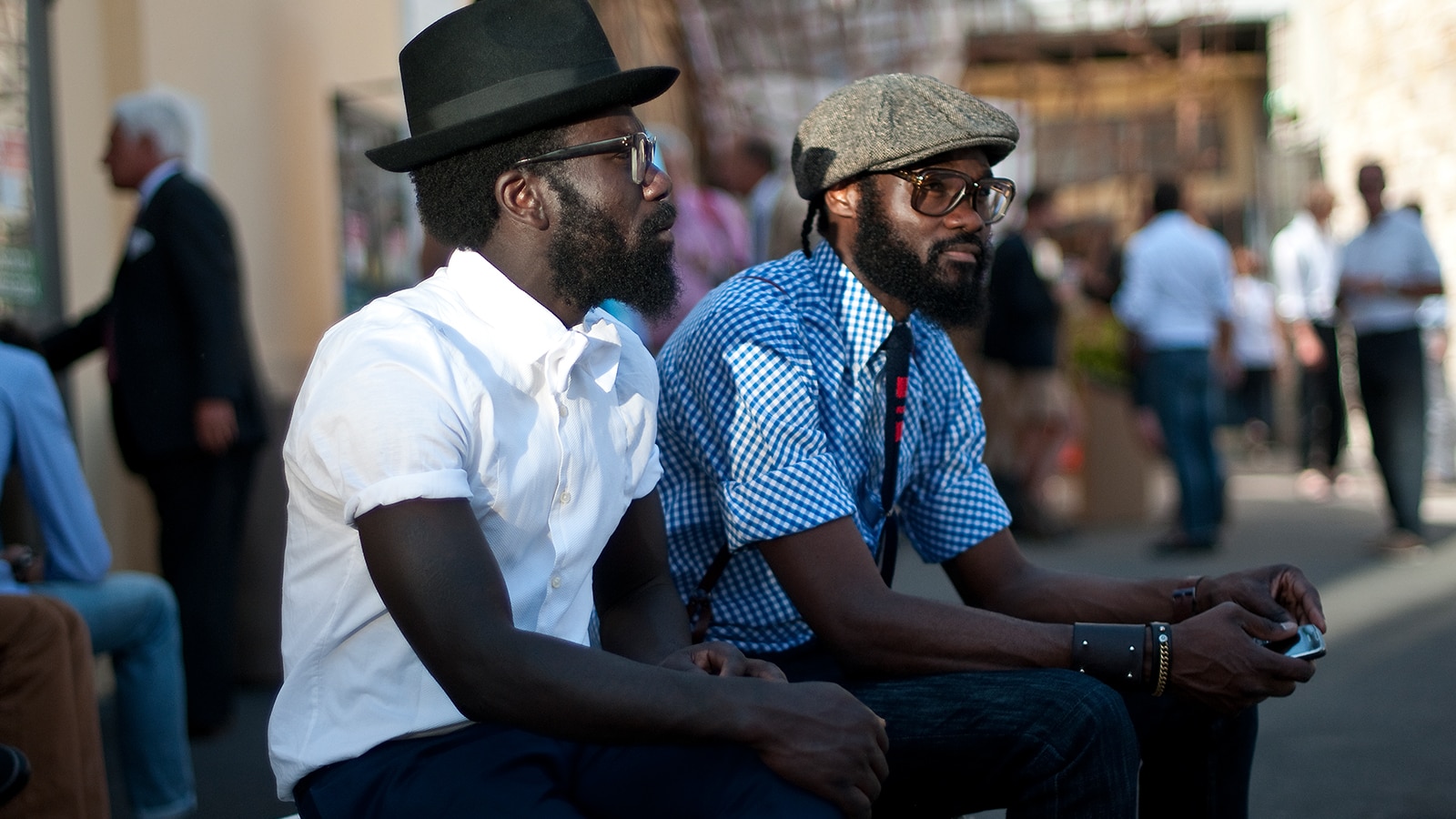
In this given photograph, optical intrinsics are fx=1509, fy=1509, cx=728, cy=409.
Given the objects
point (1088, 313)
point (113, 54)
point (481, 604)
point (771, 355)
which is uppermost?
point (113, 54)

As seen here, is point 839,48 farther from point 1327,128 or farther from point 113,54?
point 113,54

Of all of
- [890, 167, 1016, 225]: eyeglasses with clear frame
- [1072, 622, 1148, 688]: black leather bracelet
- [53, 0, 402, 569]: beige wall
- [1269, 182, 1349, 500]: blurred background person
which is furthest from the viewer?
[1269, 182, 1349, 500]: blurred background person

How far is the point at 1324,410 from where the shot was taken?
36.8 ft

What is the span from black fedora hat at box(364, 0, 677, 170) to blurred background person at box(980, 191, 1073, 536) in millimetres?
6993

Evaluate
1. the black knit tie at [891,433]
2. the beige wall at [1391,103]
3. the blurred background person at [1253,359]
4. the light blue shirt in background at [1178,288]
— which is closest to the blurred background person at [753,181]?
the light blue shirt in background at [1178,288]

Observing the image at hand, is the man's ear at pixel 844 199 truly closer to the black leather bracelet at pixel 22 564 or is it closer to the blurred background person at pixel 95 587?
the blurred background person at pixel 95 587

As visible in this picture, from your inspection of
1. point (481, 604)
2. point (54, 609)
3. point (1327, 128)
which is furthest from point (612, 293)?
point (1327, 128)

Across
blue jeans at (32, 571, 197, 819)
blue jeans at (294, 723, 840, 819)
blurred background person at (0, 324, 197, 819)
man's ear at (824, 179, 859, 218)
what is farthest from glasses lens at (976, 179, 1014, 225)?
blue jeans at (32, 571, 197, 819)

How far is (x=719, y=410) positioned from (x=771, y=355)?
139 millimetres

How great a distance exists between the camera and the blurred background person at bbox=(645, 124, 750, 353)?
23.2 feet

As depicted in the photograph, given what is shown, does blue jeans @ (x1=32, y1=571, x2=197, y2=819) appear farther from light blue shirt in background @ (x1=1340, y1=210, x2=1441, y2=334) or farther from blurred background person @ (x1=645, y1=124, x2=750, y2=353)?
light blue shirt in background @ (x1=1340, y1=210, x2=1441, y2=334)

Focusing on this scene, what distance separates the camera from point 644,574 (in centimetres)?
248

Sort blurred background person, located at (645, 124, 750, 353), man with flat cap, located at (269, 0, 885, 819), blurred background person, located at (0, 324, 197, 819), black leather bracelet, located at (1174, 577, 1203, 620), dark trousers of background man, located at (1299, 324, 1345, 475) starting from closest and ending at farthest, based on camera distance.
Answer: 1. man with flat cap, located at (269, 0, 885, 819)
2. black leather bracelet, located at (1174, 577, 1203, 620)
3. blurred background person, located at (0, 324, 197, 819)
4. blurred background person, located at (645, 124, 750, 353)
5. dark trousers of background man, located at (1299, 324, 1345, 475)

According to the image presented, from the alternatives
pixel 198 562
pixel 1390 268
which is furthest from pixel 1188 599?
pixel 1390 268
